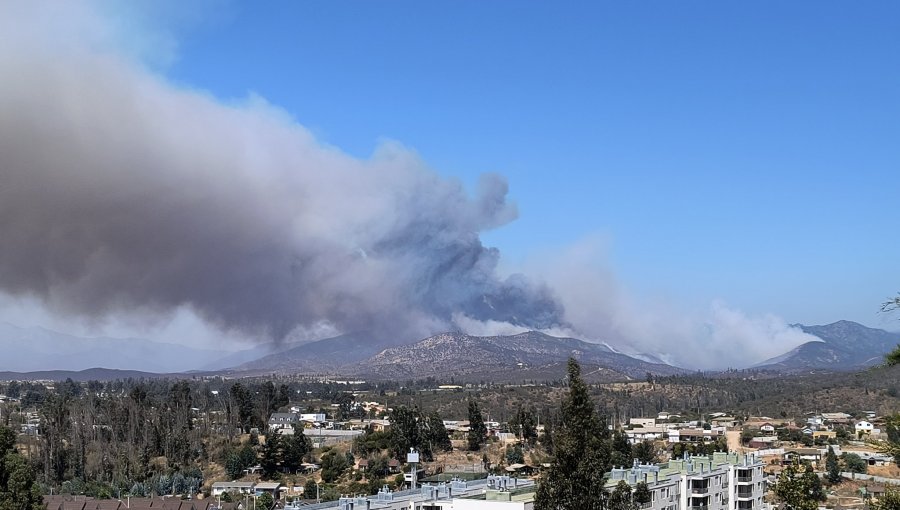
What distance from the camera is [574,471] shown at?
29719mm

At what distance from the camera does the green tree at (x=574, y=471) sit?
2953 cm

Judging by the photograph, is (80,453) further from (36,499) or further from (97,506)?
(36,499)

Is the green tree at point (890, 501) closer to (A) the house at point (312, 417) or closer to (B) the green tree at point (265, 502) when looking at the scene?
(B) the green tree at point (265, 502)

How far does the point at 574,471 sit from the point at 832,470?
6890 cm

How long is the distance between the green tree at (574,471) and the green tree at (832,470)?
221 ft

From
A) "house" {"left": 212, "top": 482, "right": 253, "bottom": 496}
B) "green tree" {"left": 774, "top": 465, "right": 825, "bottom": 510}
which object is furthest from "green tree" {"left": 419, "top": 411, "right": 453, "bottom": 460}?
"green tree" {"left": 774, "top": 465, "right": 825, "bottom": 510}

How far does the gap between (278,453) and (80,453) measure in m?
22.3

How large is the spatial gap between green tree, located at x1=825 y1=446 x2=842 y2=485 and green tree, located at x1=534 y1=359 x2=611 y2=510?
6744cm

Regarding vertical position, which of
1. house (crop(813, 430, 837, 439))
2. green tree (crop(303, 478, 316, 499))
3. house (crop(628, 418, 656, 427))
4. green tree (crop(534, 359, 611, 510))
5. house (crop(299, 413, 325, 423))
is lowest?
green tree (crop(303, 478, 316, 499))

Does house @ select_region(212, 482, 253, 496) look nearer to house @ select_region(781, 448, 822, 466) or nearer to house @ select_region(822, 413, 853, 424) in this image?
house @ select_region(781, 448, 822, 466)

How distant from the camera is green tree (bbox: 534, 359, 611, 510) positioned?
96.9 ft

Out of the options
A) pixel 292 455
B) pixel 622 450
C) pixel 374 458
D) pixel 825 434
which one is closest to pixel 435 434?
pixel 374 458

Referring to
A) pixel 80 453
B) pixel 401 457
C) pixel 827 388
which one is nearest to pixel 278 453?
pixel 401 457

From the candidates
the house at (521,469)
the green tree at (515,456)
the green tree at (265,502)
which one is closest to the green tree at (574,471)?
the green tree at (265,502)
